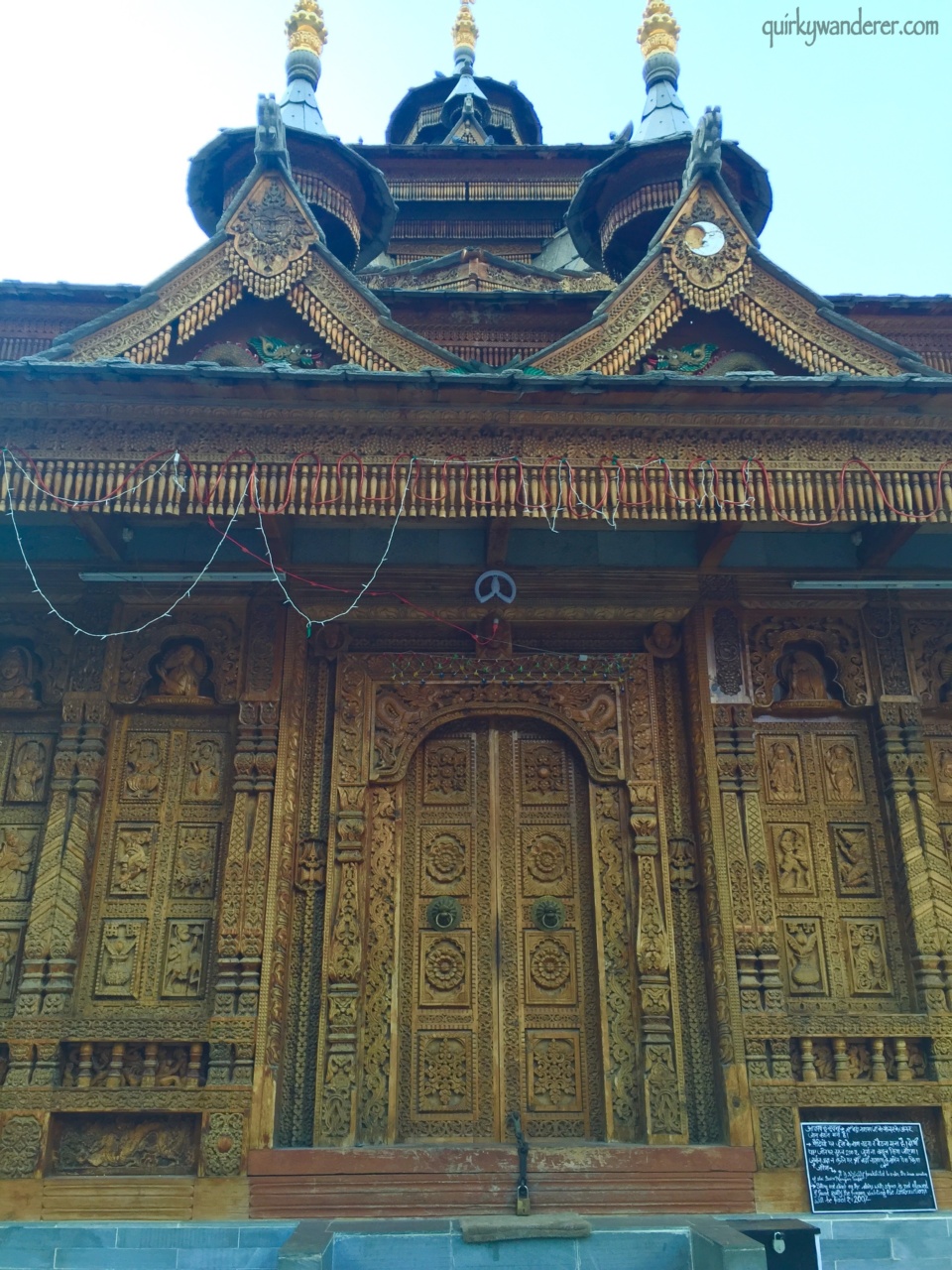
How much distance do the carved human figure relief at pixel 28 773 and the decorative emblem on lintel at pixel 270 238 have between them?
4.07 metres

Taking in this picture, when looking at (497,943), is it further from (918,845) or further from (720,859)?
(918,845)

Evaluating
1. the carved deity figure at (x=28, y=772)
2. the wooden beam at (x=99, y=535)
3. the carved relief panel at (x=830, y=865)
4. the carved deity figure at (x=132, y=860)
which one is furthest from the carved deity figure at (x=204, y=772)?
the carved relief panel at (x=830, y=865)

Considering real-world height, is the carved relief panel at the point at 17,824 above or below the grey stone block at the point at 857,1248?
above

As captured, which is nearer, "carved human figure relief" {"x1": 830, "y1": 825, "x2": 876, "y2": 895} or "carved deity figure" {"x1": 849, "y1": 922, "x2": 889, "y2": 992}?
"carved deity figure" {"x1": 849, "y1": 922, "x2": 889, "y2": 992}

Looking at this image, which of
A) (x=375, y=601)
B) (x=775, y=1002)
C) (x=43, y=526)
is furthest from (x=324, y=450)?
(x=775, y=1002)

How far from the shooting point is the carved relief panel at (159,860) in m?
6.82

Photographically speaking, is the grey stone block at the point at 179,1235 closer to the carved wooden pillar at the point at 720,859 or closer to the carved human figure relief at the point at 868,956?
the carved wooden pillar at the point at 720,859

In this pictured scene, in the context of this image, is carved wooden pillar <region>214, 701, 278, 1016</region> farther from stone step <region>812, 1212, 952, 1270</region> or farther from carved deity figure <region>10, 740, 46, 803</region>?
stone step <region>812, 1212, 952, 1270</region>

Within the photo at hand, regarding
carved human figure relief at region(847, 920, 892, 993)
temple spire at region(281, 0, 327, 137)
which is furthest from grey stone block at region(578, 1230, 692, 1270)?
temple spire at region(281, 0, 327, 137)

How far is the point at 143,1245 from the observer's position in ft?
19.8

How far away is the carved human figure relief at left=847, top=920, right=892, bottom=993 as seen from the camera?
22.8ft

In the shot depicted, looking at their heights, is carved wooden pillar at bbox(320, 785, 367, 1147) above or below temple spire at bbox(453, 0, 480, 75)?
below

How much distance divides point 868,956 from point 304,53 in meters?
12.9

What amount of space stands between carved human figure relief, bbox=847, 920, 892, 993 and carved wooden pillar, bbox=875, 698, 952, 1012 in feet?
0.71
